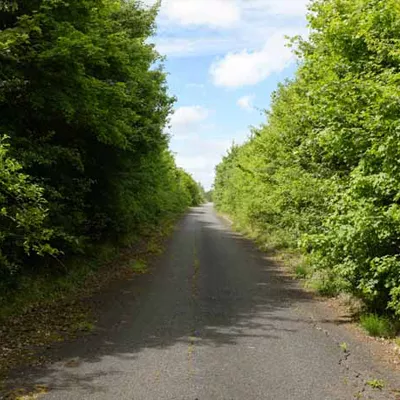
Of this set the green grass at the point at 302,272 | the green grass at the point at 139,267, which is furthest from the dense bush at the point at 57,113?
the green grass at the point at 302,272

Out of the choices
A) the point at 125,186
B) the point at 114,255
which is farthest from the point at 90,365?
the point at 114,255

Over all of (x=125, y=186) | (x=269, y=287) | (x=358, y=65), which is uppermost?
(x=358, y=65)

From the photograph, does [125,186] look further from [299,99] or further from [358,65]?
[358,65]

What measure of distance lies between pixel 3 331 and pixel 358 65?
8.71 meters

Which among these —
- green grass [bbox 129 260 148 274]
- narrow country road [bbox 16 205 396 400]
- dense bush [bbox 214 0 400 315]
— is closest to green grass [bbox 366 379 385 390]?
narrow country road [bbox 16 205 396 400]

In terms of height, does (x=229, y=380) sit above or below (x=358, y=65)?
below

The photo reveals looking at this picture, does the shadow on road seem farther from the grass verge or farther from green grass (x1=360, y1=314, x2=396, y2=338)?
green grass (x1=360, y1=314, x2=396, y2=338)

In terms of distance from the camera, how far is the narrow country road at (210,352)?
6.05 m

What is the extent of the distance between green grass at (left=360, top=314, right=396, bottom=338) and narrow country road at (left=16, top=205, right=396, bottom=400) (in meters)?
0.47

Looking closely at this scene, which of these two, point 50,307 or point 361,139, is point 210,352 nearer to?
point 50,307

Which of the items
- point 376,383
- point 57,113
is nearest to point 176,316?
point 376,383

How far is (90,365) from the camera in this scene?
690 centimetres

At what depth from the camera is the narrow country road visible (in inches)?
238

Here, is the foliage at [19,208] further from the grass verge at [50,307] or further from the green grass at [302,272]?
the green grass at [302,272]
